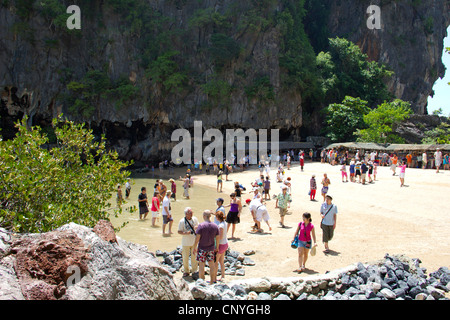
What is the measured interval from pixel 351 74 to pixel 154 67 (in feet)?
73.4

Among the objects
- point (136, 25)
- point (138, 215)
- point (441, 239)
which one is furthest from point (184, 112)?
point (441, 239)

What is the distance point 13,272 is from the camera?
13.5ft

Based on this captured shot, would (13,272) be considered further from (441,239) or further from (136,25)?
(136,25)

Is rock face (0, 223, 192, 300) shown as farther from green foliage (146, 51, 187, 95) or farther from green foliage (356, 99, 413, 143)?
green foliage (356, 99, 413, 143)

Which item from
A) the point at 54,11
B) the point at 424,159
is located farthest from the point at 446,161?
the point at 54,11

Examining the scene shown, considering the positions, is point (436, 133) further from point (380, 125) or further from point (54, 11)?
point (54, 11)

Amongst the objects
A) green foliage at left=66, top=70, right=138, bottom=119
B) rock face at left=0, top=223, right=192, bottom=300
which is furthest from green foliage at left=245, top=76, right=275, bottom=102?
rock face at left=0, top=223, right=192, bottom=300

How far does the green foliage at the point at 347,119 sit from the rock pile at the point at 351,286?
2796 centimetres

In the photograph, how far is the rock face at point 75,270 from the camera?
158 inches

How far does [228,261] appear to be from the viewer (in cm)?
845

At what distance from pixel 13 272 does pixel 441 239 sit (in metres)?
10.4

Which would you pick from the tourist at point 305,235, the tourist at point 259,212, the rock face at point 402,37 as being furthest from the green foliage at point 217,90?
the tourist at point 305,235

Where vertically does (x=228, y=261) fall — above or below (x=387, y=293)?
below

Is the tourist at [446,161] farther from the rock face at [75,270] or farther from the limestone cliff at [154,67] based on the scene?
the rock face at [75,270]
